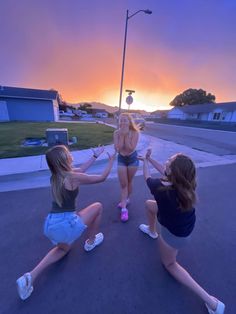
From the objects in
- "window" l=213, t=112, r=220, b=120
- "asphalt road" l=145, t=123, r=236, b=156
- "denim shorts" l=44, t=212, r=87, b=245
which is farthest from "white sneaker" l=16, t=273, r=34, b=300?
"window" l=213, t=112, r=220, b=120

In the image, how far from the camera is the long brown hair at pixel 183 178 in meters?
1.31

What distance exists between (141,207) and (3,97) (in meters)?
21.8

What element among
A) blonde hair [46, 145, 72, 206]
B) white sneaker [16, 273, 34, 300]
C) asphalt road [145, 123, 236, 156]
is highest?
blonde hair [46, 145, 72, 206]

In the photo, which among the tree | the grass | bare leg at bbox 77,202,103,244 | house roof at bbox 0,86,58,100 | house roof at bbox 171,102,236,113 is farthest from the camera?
the tree

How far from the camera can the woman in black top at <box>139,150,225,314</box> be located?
1320mm

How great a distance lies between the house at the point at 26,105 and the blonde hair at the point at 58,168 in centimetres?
2104

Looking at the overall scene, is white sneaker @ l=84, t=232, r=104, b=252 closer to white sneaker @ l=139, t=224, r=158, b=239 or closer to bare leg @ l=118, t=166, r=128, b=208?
white sneaker @ l=139, t=224, r=158, b=239

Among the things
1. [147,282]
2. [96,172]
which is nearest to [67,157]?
[147,282]

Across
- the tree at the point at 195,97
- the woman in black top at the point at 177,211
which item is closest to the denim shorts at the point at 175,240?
the woman in black top at the point at 177,211

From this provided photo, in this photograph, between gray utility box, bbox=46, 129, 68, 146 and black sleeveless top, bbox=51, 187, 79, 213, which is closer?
black sleeveless top, bbox=51, 187, 79, 213

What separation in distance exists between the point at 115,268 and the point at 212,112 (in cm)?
4260

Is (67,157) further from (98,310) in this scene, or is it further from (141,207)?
(141,207)

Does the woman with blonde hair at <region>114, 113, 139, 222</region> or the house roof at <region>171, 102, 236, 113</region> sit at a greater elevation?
the house roof at <region>171, 102, 236, 113</region>

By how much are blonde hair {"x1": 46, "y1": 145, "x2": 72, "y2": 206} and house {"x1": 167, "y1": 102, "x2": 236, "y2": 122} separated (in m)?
39.7
